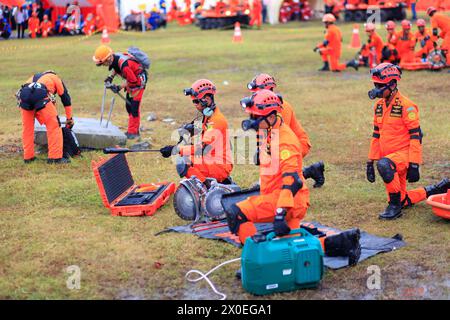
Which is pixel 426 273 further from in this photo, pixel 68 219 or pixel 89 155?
pixel 89 155

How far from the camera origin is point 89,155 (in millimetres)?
12734

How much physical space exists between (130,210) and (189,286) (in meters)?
2.50

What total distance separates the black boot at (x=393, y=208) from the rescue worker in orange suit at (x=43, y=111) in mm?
5631

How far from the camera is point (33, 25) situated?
39125 mm

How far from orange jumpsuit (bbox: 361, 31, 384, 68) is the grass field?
3.66 ft

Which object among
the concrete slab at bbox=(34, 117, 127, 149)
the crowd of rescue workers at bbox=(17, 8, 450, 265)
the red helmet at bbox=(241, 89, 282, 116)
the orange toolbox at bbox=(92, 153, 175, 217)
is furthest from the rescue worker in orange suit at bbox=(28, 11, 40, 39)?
the red helmet at bbox=(241, 89, 282, 116)

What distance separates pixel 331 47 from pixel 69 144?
12.4 metres

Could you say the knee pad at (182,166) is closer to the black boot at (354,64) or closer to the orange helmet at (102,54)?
the orange helmet at (102,54)

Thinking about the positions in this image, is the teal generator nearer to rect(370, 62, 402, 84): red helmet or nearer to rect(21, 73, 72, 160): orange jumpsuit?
rect(370, 62, 402, 84): red helmet

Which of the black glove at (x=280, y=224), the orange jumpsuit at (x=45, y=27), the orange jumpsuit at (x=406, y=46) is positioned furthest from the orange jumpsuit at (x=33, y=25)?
the black glove at (x=280, y=224)

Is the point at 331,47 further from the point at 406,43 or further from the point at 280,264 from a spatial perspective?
the point at 280,264

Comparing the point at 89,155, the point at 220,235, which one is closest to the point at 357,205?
the point at 220,235

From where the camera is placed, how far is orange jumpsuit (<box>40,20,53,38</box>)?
39.6 m

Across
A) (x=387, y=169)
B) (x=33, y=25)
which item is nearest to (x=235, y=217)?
(x=387, y=169)
